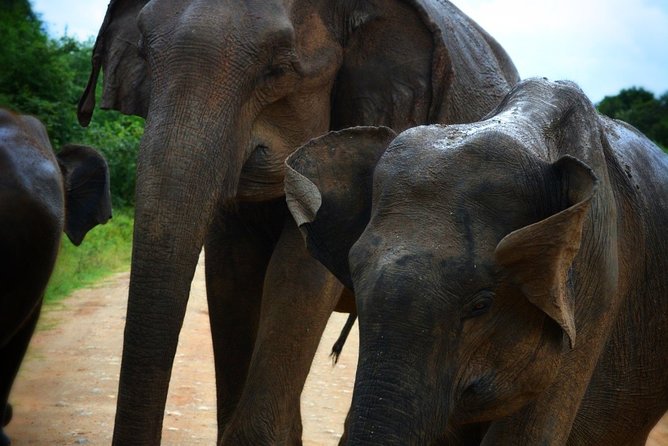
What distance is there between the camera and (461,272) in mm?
3240

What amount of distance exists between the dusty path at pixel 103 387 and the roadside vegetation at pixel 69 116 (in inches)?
75.5

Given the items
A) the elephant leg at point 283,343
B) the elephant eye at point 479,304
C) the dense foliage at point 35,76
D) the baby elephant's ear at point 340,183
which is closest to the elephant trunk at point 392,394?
the elephant eye at point 479,304

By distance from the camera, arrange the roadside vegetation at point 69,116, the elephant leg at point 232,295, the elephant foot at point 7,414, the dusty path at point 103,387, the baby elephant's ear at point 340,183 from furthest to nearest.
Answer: the roadside vegetation at point 69,116
the dusty path at point 103,387
the elephant foot at point 7,414
the elephant leg at point 232,295
the baby elephant's ear at point 340,183

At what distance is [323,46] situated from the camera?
530cm

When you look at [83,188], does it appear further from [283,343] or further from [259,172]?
[283,343]

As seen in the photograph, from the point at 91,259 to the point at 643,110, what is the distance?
33.5ft

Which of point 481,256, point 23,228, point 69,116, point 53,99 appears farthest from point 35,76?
point 481,256

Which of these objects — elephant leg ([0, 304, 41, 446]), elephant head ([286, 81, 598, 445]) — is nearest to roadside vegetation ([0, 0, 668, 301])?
elephant leg ([0, 304, 41, 446])

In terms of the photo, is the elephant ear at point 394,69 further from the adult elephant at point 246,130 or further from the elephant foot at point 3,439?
the elephant foot at point 3,439

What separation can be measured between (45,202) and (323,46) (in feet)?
5.92

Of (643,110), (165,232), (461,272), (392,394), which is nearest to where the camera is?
(392,394)

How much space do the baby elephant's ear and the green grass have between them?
322 inches

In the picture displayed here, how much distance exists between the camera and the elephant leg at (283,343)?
509 centimetres

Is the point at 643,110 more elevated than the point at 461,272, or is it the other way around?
the point at 643,110
